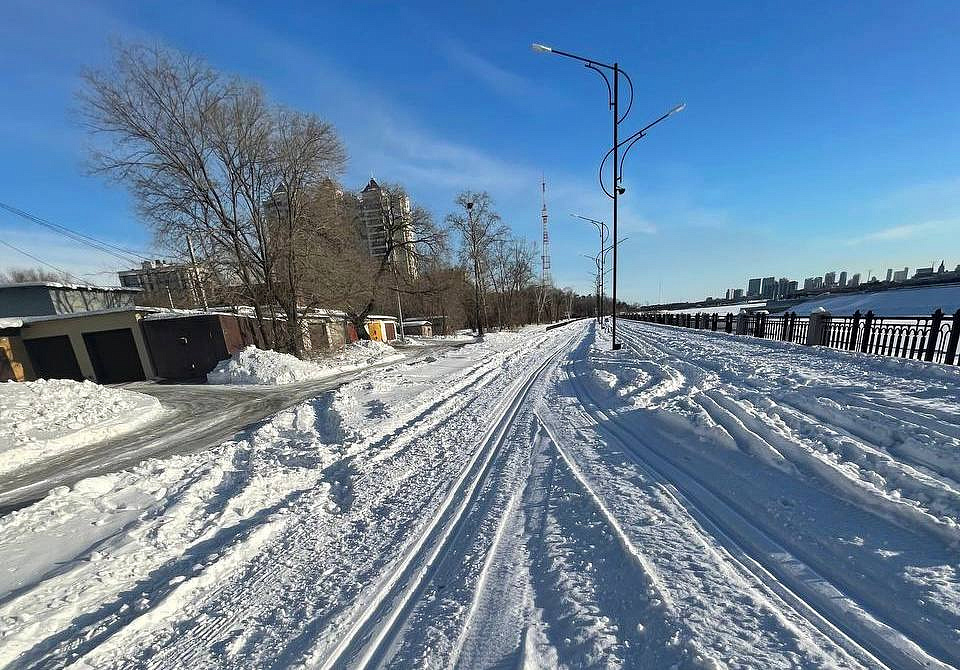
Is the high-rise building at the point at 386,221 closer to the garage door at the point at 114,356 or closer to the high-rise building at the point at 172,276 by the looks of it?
the high-rise building at the point at 172,276

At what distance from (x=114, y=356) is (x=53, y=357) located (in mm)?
2440

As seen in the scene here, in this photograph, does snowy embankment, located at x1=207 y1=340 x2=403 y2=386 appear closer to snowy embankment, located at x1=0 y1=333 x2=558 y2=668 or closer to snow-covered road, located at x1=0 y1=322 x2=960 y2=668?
snowy embankment, located at x1=0 y1=333 x2=558 y2=668

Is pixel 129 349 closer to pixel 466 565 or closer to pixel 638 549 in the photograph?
pixel 466 565

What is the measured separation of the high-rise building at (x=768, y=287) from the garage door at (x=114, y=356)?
142 metres

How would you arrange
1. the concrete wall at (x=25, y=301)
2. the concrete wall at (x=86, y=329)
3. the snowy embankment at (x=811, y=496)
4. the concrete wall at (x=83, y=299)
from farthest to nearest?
the concrete wall at (x=83, y=299) → the concrete wall at (x=25, y=301) → the concrete wall at (x=86, y=329) → the snowy embankment at (x=811, y=496)

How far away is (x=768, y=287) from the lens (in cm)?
11638

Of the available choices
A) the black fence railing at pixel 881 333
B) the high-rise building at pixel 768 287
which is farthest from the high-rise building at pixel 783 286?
the black fence railing at pixel 881 333

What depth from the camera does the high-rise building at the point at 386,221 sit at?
26.8 metres

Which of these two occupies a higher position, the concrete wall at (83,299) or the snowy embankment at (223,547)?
the concrete wall at (83,299)

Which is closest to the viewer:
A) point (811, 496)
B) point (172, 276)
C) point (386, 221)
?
point (811, 496)

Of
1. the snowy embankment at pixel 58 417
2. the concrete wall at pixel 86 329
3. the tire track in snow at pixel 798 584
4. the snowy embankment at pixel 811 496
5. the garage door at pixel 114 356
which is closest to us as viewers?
the tire track in snow at pixel 798 584

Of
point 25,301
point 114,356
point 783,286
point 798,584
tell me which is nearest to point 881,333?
point 798,584

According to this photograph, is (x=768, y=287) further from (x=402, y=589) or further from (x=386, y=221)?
(x=402, y=589)

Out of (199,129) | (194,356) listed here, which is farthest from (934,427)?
(199,129)
